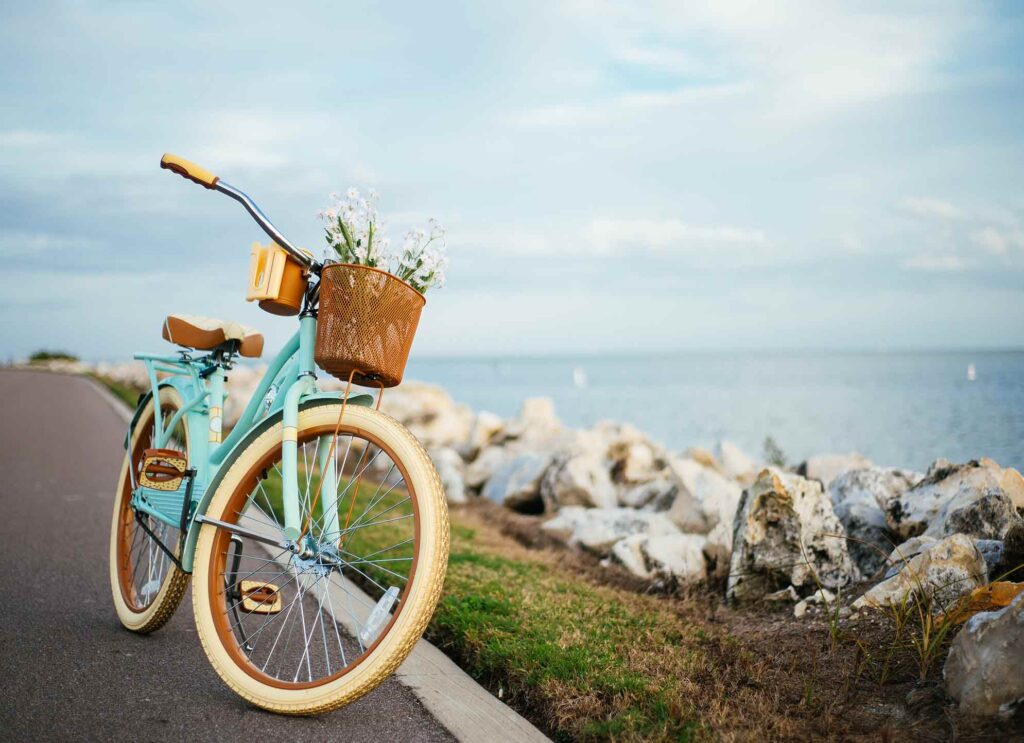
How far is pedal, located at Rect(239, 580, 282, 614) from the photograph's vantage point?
326 centimetres

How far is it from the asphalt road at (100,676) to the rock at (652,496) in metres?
5.25

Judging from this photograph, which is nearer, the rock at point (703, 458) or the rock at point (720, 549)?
the rock at point (720, 549)

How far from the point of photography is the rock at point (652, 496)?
8.66m

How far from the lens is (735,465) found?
38.9 ft

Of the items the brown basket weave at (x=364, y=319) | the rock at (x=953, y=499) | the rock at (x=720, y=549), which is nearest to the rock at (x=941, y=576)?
the rock at (x=953, y=499)

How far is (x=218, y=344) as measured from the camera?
3.94 metres

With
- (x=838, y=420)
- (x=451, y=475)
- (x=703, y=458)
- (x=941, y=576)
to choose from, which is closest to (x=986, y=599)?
(x=941, y=576)

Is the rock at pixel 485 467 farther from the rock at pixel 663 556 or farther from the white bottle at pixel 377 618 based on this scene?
the white bottle at pixel 377 618

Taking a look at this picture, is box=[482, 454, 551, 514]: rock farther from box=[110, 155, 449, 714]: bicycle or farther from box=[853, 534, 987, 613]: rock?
box=[853, 534, 987, 613]: rock

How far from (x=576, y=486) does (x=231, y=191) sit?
6.68m

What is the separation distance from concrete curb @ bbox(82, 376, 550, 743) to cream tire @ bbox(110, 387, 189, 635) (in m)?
1.12

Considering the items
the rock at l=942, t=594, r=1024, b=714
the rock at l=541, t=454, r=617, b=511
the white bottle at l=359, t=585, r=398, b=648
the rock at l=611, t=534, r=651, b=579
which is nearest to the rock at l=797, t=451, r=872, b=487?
the rock at l=541, t=454, r=617, b=511

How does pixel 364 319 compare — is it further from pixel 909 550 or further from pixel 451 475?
pixel 451 475

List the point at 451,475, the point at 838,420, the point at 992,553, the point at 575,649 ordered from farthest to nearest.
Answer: the point at 838,420 < the point at 451,475 < the point at 992,553 < the point at 575,649
